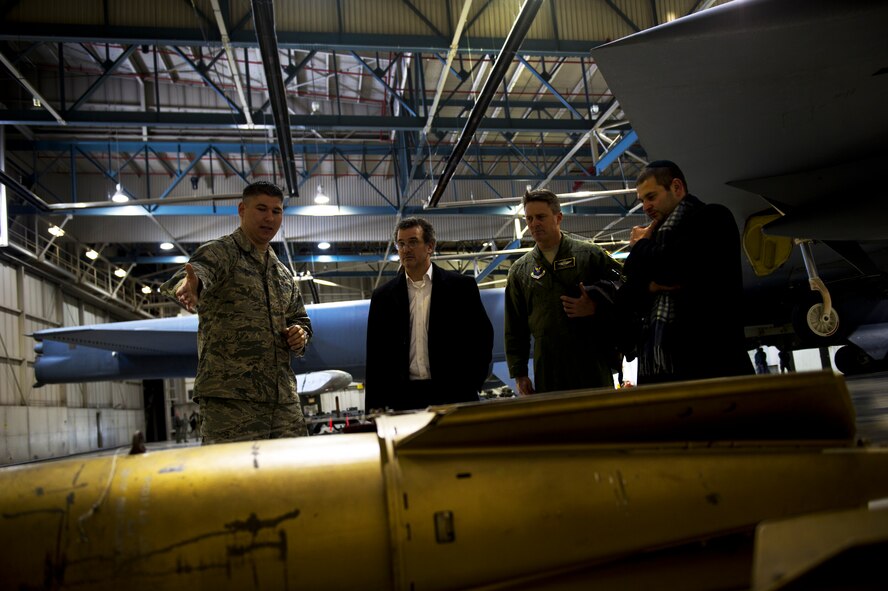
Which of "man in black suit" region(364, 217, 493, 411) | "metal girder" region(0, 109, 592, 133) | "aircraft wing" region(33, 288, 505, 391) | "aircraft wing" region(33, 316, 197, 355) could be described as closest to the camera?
"man in black suit" region(364, 217, 493, 411)

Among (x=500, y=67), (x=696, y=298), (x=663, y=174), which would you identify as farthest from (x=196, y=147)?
(x=696, y=298)

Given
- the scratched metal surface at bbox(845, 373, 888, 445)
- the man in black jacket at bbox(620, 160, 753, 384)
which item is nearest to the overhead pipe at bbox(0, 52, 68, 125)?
the man in black jacket at bbox(620, 160, 753, 384)

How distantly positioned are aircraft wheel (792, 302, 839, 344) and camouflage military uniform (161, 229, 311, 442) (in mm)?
8449

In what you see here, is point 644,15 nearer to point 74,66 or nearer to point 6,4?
point 6,4

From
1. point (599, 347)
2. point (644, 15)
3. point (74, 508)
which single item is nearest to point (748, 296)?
point (644, 15)

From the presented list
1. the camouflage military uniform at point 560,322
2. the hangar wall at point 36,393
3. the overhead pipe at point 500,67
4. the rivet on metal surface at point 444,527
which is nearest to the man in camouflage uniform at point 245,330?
the camouflage military uniform at point 560,322

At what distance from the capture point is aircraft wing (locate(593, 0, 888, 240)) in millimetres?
3432

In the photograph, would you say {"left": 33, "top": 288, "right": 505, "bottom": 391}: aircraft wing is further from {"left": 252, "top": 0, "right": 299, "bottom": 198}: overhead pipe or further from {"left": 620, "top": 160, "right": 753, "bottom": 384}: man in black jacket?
{"left": 620, "top": 160, "right": 753, "bottom": 384}: man in black jacket

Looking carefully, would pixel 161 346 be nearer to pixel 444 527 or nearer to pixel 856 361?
pixel 444 527

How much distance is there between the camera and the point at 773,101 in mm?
4078

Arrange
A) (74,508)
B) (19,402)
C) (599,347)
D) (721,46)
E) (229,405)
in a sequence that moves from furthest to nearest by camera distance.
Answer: (19,402) < (721,46) < (599,347) < (229,405) < (74,508)

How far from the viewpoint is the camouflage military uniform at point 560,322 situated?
312 cm

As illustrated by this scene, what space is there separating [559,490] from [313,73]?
15.5 m

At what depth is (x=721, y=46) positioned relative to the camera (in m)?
3.57
